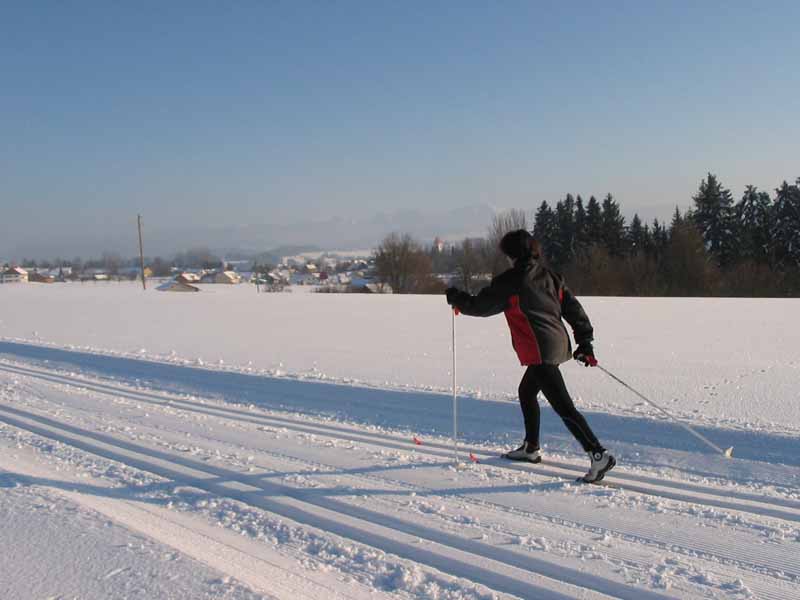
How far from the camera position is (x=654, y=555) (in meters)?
3.54

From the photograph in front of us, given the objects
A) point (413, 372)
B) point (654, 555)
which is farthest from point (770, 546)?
point (413, 372)

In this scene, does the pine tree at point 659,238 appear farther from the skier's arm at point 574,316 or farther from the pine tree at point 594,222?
the skier's arm at point 574,316

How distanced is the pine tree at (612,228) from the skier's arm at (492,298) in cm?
5259

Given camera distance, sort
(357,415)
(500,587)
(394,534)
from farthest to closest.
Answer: (357,415)
(394,534)
(500,587)

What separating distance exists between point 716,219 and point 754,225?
2699 millimetres

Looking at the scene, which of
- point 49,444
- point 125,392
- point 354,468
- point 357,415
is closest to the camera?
point 354,468

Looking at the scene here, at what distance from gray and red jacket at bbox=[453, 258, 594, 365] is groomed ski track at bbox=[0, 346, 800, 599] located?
1.00 meters

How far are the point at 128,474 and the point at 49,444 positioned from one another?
1553mm

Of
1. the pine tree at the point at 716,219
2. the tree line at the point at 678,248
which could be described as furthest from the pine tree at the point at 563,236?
the pine tree at the point at 716,219

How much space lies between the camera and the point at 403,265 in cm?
6269

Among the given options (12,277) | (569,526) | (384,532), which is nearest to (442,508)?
(384,532)

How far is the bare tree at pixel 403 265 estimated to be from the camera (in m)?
61.2

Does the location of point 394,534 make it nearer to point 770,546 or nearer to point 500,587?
point 500,587

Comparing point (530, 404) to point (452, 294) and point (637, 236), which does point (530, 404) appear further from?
point (637, 236)
